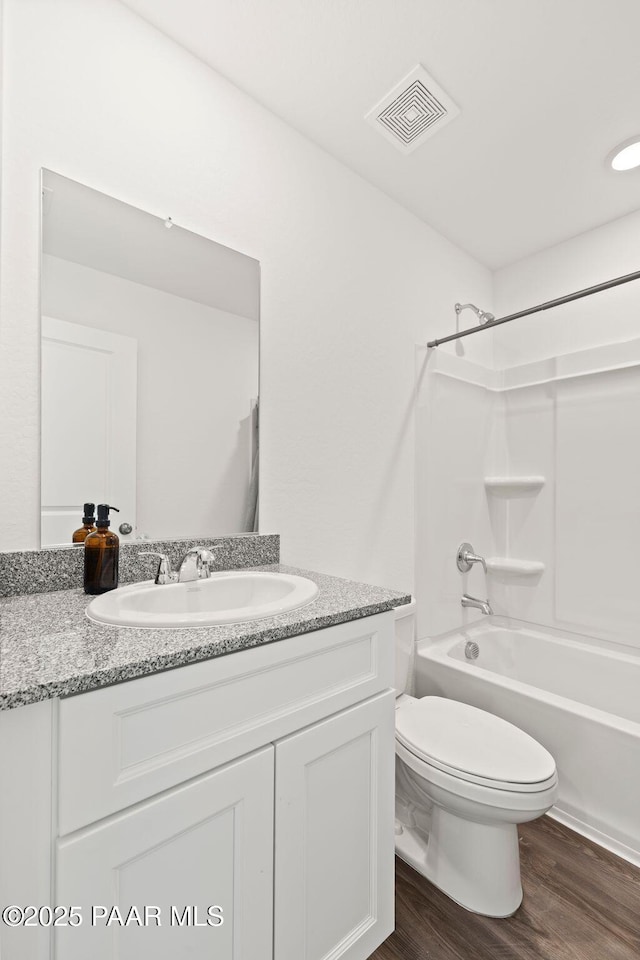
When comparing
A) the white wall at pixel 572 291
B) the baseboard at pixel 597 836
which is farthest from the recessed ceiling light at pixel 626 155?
the baseboard at pixel 597 836

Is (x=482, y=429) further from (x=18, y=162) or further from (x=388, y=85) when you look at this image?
(x=18, y=162)

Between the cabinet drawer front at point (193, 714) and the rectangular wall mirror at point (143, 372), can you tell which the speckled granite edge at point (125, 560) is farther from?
the cabinet drawer front at point (193, 714)

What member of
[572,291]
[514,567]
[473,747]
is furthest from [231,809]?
[572,291]

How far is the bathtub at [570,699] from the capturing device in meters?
1.48

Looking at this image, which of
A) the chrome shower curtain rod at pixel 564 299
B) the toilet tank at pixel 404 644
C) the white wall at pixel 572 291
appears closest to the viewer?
the chrome shower curtain rod at pixel 564 299

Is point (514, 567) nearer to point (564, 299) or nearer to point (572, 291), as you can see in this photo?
point (564, 299)

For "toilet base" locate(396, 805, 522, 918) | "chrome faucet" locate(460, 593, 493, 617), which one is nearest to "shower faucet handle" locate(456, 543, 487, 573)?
"chrome faucet" locate(460, 593, 493, 617)

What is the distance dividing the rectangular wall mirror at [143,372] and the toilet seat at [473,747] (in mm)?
857

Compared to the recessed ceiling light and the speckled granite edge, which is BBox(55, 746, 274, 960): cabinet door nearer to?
the speckled granite edge

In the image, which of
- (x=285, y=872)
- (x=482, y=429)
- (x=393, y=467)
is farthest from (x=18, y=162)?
(x=482, y=429)

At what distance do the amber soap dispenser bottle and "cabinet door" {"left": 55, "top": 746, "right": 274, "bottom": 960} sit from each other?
0.49m

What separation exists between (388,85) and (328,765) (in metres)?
1.94

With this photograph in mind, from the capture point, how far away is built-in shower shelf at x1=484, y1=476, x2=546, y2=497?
2336 millimetres

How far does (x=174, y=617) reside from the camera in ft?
2.73
